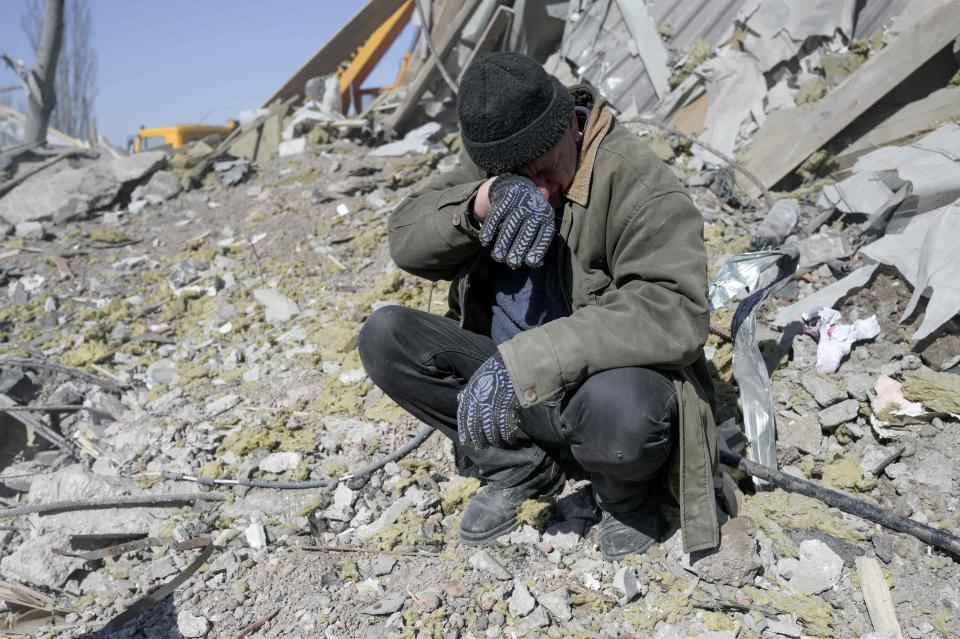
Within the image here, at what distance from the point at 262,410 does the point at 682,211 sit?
8.06 feet

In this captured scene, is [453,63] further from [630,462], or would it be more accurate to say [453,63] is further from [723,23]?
[630,462]

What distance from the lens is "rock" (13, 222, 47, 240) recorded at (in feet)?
21.5

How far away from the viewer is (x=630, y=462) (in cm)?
206

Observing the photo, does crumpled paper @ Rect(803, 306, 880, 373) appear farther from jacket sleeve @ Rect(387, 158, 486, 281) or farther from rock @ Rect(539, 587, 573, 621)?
jacket sleeve @ Rect(387, 158, 486, 281)

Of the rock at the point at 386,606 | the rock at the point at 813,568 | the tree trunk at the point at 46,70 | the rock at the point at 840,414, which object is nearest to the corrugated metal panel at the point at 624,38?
the rock at the point at 840,414

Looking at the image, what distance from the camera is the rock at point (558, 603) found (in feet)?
7.22

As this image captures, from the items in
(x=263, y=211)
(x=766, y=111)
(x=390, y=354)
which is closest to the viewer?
(x=390, y=354)

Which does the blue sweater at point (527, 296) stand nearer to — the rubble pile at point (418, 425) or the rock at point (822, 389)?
the rubble pile at point (418, 425)

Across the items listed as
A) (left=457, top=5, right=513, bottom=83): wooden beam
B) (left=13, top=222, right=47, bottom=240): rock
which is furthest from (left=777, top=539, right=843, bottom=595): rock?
(left=13, top=222, right=47, bottom=240): rock

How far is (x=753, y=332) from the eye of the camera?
285 centimetres

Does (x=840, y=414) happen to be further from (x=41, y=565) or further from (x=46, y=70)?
(x=46, y=70)

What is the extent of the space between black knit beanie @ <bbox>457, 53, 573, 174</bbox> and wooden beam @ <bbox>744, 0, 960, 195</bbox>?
3187mm

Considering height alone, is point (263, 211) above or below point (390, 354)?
below

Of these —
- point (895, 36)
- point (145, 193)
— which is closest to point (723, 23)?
point (895, 36)
